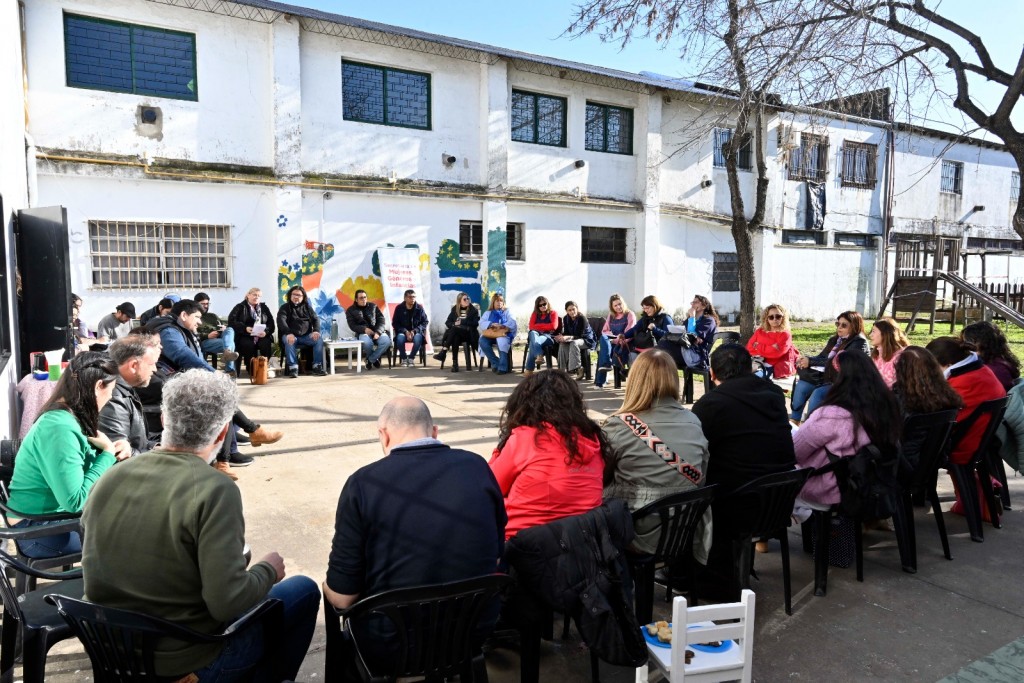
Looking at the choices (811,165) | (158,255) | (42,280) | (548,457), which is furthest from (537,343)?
(811,165)

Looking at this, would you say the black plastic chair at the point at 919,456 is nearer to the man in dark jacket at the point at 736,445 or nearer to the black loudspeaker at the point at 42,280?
the man in dark jacket at the point at 736,445

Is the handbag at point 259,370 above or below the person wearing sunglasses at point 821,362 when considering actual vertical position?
below

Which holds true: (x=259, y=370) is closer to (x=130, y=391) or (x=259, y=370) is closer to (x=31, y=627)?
(x=130, y=391)

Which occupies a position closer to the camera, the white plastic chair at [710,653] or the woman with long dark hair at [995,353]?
the white plastic chair at [710,653]

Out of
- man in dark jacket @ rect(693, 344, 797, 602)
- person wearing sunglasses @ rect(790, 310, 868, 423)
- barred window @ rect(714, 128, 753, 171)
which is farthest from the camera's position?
barred window @ rect(714, 128, 753, 171)

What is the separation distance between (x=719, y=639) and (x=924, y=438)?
2401mm

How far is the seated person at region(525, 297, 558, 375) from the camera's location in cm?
1114

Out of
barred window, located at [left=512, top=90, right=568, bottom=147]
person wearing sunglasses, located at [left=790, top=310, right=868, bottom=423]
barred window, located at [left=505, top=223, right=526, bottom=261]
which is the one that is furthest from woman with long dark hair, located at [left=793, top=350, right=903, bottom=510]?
barred window, located at [left=512, top=90, right=568, bottom=147]

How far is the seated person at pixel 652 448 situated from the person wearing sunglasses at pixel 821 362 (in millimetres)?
3896

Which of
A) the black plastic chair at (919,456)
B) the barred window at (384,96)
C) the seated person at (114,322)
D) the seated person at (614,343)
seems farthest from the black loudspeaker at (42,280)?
the barred window at (384,96)

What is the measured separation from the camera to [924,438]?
14.2 ft

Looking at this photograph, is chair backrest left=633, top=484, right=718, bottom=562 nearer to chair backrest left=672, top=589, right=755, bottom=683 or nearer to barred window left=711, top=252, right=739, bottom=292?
chair backrest left=672, top=589, right=755, bottom=683

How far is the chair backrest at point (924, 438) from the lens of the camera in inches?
168

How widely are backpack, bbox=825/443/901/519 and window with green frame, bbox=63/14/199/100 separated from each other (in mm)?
11792
